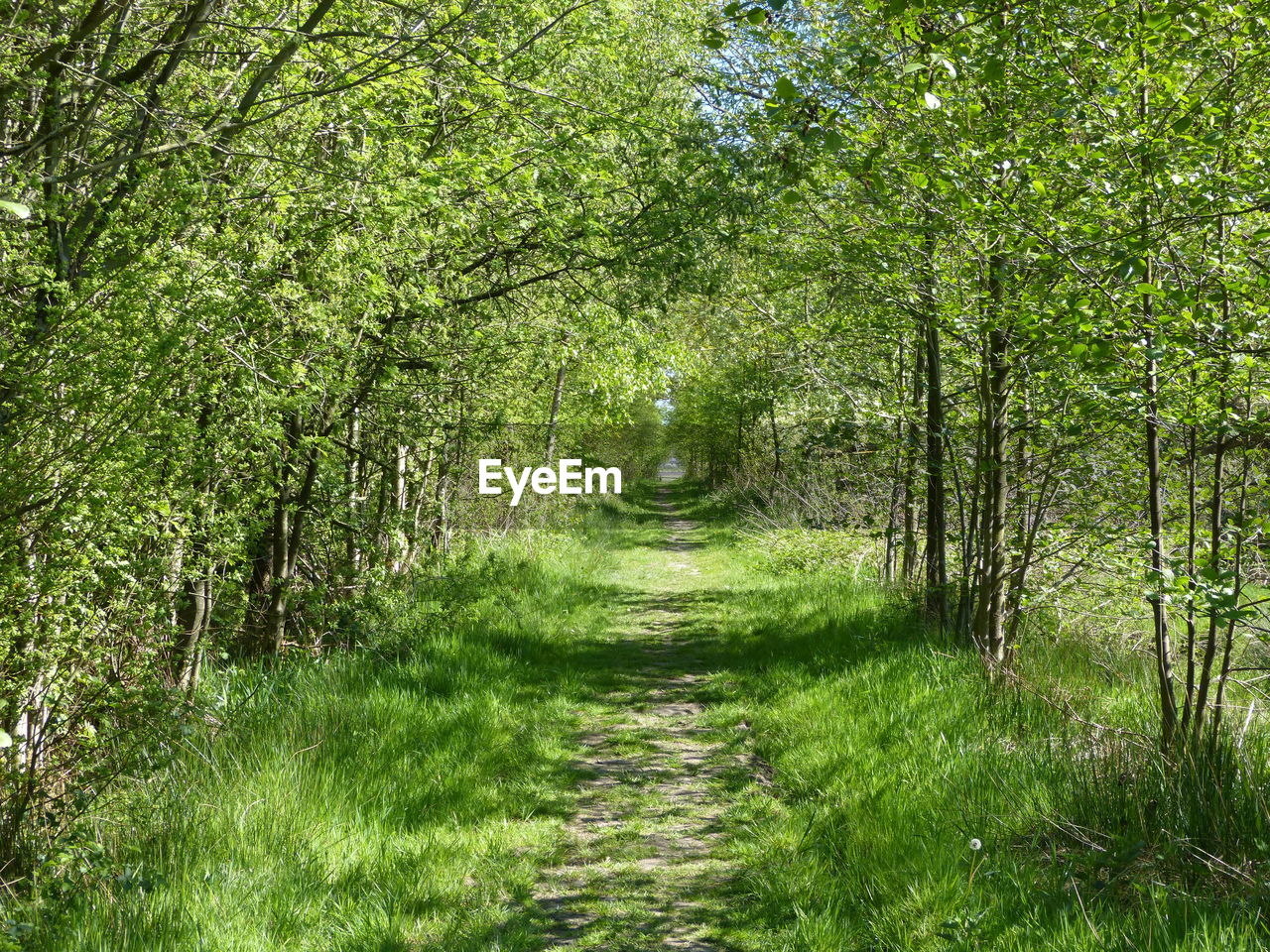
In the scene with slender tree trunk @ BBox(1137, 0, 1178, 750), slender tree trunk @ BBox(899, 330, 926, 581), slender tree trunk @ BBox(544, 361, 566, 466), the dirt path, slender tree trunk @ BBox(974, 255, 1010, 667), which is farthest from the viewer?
slender tree trunk @ BBox(544, 361, 566, 466)

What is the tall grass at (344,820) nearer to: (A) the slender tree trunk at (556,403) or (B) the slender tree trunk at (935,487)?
(B) the slender tree trunk at (935,487)

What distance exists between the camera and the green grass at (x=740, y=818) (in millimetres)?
3430

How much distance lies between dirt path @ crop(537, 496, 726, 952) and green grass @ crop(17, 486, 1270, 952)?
0.33 feet

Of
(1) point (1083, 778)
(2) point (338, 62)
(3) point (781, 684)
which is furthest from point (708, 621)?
(2) point (338, 62)

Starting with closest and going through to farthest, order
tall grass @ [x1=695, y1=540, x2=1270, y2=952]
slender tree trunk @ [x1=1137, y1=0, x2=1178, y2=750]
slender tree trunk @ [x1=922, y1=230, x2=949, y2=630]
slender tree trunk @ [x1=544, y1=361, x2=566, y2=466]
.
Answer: tall grass @ [x1=695, y1=540, x2=1270, y2=952]
slender tree trunk @ [x1=1137, y1=0, x2=1178, y2=750]
slender tree trunk @ [x1=922, y1=230, x2=949, y2=630]
slender tree trunk @ [x1=544, y1=361, x2=566, y2=466]

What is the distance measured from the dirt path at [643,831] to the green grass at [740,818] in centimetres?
10

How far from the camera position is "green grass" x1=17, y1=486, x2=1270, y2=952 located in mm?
3430

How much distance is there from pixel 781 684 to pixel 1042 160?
14.9 feet

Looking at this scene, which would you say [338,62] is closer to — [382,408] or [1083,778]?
[382,408]

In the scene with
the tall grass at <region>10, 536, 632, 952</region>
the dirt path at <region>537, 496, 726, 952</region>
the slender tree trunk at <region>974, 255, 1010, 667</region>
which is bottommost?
the dirt path at <region>537, 496, 726, 952</region>

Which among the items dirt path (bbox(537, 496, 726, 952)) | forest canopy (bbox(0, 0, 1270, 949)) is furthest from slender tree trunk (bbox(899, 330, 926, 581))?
dirt path (bbox(537, 496, 726, 952))

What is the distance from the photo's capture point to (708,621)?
1078 cm

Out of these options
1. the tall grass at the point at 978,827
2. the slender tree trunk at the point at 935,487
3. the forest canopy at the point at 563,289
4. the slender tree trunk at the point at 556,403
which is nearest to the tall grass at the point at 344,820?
the forest canopy at the point at 563,289

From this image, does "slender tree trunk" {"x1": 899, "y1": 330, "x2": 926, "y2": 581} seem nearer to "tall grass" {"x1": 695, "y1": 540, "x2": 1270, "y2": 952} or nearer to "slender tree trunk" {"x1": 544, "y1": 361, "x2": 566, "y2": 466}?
"tall grass" {"x1": 695, "y1": 540, "x2": 1270, "y2": 952}
